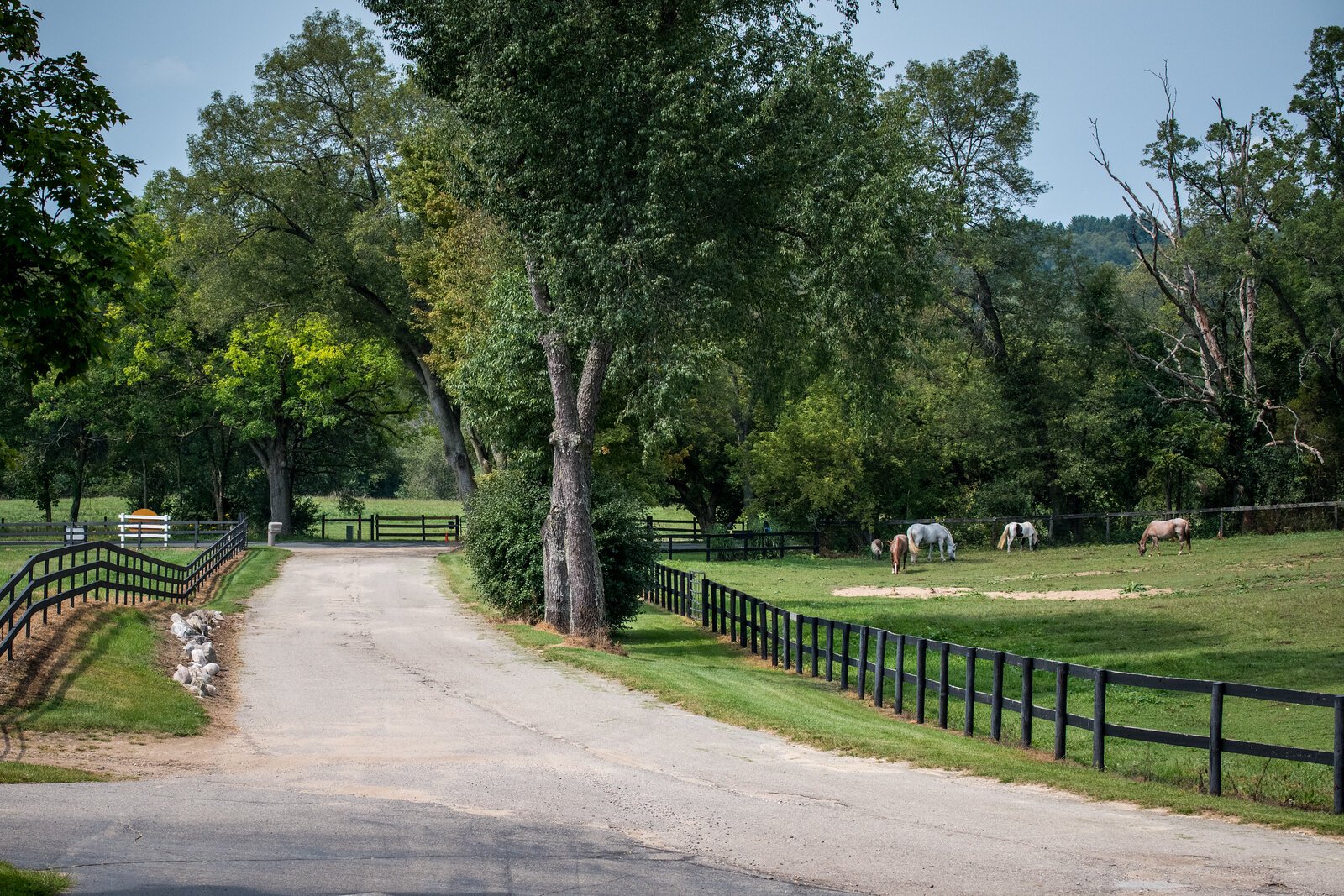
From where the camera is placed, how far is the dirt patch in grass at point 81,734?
12.2 m

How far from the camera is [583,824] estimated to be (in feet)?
32.6

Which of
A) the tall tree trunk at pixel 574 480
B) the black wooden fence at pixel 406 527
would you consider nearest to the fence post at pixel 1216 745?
the tall tree trunk at pixel 574 480

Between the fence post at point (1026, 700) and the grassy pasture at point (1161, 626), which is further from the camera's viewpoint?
the grassy pasture at point (1161, 626)

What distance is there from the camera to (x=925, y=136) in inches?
1956

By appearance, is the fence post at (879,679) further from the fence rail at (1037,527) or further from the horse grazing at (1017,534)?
the horse grazing at (1017,534)

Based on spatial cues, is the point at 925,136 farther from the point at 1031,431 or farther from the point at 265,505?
the point at 265,505

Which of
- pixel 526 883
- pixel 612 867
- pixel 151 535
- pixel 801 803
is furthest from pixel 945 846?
pixel 151 535

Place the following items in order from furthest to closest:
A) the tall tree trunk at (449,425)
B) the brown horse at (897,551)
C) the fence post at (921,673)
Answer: the tall tree trunk at (449,425)
the brown horse at (897,551)
the fence post at (921,673)

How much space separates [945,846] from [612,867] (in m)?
2.71

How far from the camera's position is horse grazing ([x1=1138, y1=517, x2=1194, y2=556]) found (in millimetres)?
40781

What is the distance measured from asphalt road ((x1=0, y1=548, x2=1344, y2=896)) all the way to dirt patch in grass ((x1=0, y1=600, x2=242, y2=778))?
41 cm

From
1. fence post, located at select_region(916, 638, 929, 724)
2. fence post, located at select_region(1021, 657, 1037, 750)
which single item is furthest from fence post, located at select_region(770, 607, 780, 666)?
fence post, located at select_region(1021, 657, 1037, 750)

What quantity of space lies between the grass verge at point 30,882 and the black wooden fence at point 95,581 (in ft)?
28.0

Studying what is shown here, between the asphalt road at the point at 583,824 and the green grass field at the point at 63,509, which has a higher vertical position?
the green grass field at the point at 63,509
